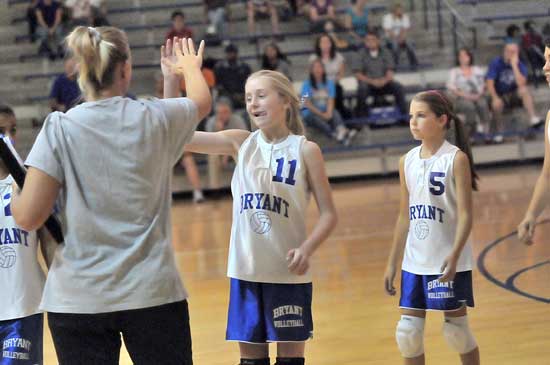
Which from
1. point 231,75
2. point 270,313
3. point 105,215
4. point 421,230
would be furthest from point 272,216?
point 231,75

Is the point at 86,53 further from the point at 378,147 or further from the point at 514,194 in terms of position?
the point at 378,147

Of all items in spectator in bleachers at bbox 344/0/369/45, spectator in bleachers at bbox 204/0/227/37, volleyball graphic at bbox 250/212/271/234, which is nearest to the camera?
volleyball graphic at bbox 250/212/271/234

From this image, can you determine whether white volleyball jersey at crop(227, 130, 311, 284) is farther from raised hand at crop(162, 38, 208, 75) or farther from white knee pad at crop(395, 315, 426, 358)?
raised hand at crop(162, 38, 208, 75)

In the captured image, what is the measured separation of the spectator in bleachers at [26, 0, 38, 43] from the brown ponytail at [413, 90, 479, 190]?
10.00 m

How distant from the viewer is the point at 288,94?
3477 mm

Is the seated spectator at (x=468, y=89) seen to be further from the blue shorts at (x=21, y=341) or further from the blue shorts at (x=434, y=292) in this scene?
the blue shorts at (x=21, y=341)

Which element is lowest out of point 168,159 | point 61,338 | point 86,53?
point 61,338

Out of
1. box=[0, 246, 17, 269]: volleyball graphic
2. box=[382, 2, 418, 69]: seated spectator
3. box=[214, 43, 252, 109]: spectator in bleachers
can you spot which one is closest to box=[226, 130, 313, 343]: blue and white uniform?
box=[0, 246, 17, 269]: volleyball graphic

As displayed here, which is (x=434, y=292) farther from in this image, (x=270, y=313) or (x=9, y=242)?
(x=9, y=242)

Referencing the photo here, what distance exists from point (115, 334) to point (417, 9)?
12441 mm

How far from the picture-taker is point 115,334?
250 cm

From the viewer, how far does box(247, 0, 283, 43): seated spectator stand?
13.5 metres

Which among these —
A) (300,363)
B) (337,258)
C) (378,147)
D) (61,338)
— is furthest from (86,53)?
(378,147)

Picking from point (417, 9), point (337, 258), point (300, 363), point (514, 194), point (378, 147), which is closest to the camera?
point (300, 363)
